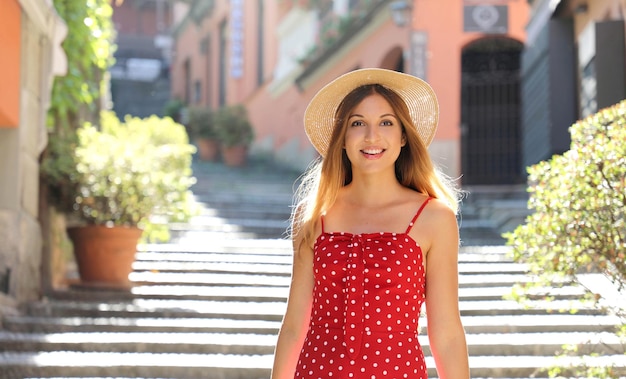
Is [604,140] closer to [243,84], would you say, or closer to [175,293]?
[175,293]

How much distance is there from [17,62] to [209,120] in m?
14.1

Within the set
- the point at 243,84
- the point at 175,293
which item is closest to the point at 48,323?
the point at 175,293

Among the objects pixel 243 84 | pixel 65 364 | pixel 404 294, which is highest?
pixel 243 84

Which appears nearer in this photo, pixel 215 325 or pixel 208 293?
pixel 215 325

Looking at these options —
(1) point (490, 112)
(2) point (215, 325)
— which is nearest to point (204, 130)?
(1) point (490, 112)

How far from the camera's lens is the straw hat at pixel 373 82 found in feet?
10.1

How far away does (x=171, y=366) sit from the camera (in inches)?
259

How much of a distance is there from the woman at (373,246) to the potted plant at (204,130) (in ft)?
61.0

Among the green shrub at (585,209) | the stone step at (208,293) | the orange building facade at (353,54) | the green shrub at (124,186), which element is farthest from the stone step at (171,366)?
the orange building facade at (353,54)

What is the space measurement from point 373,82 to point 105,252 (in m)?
5.98

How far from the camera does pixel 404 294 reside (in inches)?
111

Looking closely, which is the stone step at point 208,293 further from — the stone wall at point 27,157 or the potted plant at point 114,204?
the stone wall at point 27,157

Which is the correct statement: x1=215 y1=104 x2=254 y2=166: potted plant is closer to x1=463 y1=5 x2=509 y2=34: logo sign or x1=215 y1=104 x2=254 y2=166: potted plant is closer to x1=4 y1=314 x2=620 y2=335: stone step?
x1=463 y1=5 x2=509 y2=34: logo sign

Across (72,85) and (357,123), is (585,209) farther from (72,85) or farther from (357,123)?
(72,85)
